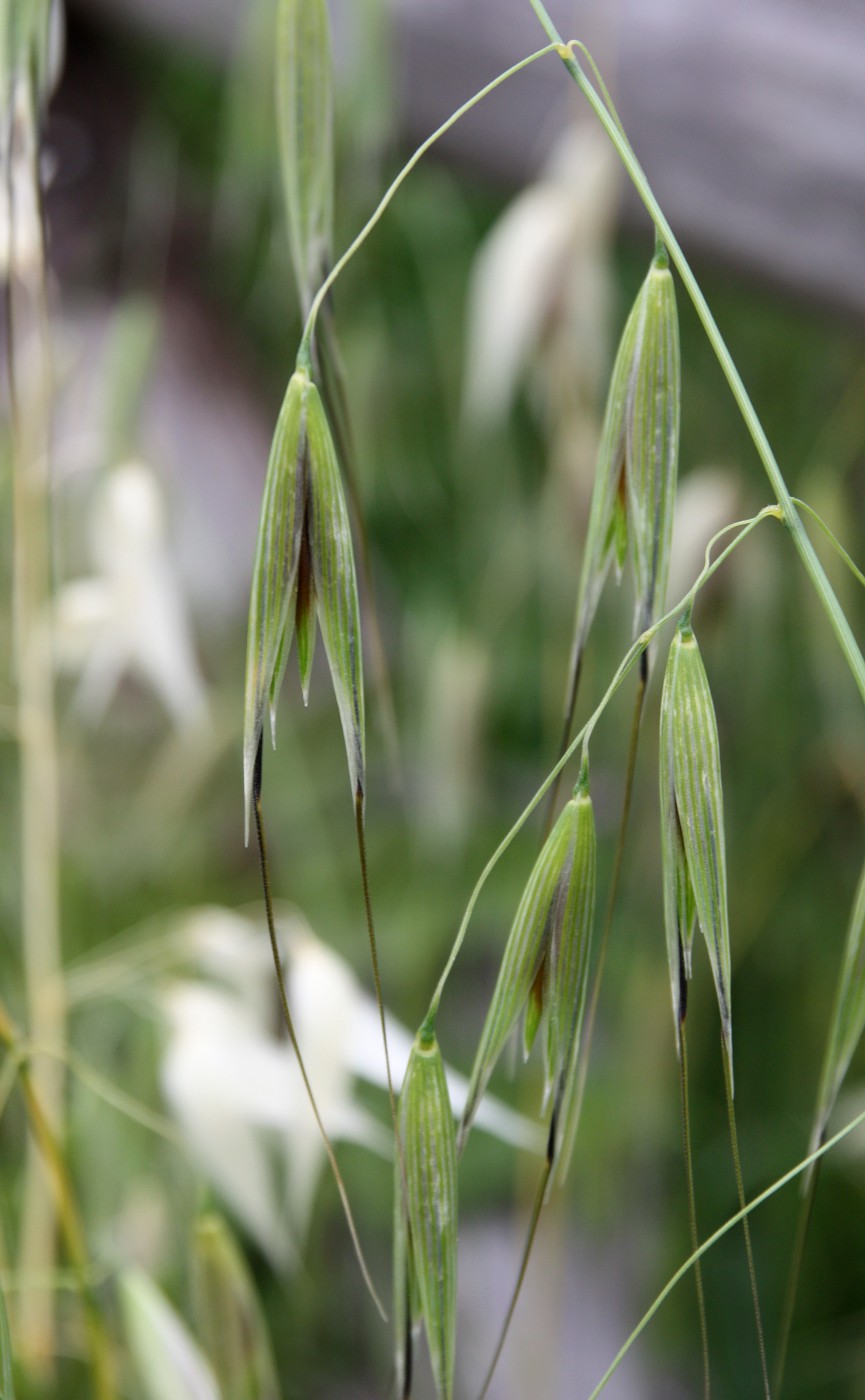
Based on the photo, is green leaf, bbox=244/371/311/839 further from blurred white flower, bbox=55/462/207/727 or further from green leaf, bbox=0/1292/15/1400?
blurred white flower, bbox=55/462/207/727

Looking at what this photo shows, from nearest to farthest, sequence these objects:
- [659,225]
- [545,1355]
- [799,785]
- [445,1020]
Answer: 1. [659,225]
2. [545,1355]
3. [799,785]
4. [445,1020]

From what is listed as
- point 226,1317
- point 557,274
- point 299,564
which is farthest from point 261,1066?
point 557,274


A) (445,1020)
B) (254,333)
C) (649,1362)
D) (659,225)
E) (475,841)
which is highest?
(254,333)

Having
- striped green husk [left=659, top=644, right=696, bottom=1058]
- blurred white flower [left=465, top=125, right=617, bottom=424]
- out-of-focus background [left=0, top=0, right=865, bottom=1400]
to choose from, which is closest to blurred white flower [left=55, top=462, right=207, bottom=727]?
out-of-focus background [left=0, top=0, right=865, bottom=1400]

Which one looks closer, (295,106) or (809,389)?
(295,106)

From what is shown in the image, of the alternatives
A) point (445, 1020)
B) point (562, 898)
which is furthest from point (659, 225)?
point (445, 1020)

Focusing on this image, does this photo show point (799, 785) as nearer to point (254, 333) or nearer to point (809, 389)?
point (809, 389)

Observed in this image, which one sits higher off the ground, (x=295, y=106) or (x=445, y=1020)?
(x=295, y=106)

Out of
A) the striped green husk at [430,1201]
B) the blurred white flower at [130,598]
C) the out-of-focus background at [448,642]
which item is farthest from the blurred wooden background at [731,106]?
the striped green husk at [430,1201]
